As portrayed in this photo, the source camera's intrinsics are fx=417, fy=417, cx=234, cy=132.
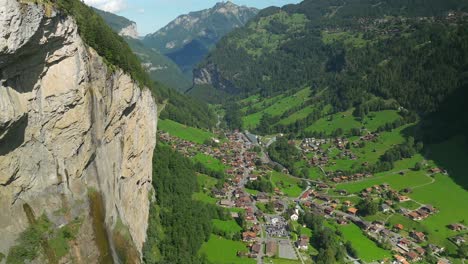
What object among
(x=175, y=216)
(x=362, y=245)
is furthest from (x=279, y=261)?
(x=175, y=216)

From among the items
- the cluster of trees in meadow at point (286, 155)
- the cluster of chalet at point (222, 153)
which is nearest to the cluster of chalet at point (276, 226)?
the cluster of chalet at point (222, 153)

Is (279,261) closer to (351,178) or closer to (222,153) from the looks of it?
(351,178)

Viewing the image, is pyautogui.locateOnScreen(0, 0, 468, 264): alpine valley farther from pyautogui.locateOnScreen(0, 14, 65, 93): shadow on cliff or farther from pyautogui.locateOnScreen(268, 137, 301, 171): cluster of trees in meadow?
pyautogui.locateOnScreen(268, 137, 301, 171): cluster of trees in meadow

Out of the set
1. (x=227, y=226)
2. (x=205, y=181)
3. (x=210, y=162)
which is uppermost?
(x=205, y=181)

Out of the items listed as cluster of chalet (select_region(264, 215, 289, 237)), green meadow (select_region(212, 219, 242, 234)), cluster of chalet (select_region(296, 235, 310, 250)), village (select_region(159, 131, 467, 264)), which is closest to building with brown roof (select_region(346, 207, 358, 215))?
village (select_region(159, 131, 467, 264))

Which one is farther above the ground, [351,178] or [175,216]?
[175,216]

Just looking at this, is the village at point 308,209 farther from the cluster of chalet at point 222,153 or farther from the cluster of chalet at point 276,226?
the cluster of chalet at point 222,153

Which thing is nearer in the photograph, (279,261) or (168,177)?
(279,261)

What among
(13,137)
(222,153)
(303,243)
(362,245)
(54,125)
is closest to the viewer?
(13,137)
